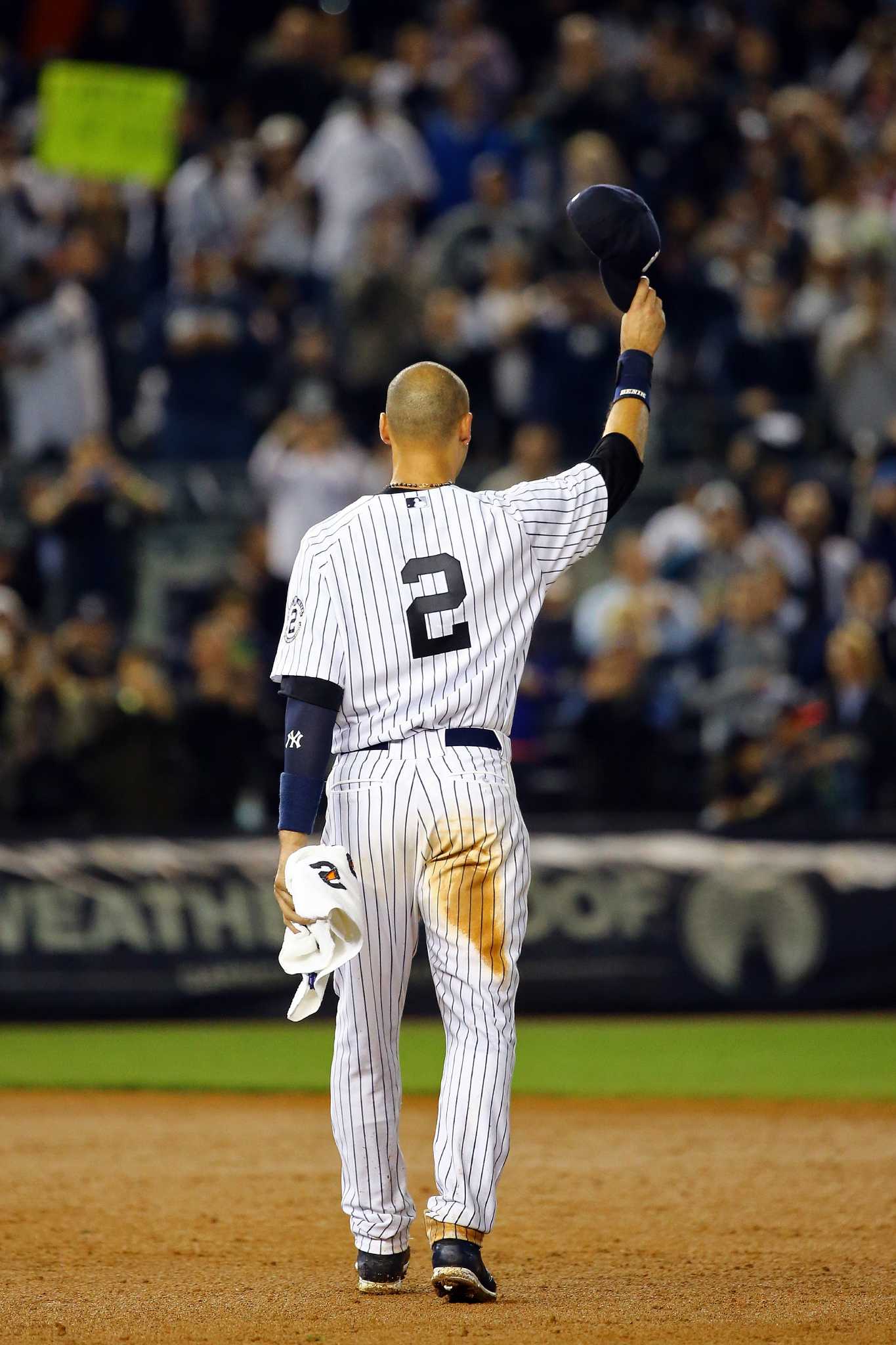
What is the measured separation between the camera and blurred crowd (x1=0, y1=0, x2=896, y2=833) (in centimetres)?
1174

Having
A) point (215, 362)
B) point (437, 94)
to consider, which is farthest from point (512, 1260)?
point (437, 94)

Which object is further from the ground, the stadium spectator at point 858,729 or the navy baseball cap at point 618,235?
the navy baseball cap at point 618,235

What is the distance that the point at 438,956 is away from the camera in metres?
4.80

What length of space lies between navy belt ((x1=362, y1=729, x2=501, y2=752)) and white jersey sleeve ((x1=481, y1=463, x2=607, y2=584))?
44 centimetres

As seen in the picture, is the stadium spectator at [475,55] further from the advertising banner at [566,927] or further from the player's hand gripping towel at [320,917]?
the player's hand gripping towel at [320,917]

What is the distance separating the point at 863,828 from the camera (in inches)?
451

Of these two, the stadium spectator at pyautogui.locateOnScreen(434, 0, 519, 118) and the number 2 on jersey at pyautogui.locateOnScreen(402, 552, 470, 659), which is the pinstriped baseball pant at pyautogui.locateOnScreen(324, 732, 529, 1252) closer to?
the number 2 on jersey at pyautogui.locateOnScreen(402, 552, 470, 659)

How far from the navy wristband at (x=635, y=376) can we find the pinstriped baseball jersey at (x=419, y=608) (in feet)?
1.21

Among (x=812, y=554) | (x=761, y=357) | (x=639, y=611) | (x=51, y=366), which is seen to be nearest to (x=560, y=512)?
(x=639, y=611)

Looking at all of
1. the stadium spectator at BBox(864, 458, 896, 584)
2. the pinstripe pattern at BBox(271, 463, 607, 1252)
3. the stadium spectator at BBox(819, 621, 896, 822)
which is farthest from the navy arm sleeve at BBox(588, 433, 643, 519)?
the stadium spectator at BBox(864, 458, 896, 584)

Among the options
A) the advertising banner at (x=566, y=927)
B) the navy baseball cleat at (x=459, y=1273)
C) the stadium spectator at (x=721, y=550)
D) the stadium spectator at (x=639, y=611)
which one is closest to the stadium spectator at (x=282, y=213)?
the stadium spectator at (x=639, y=611)

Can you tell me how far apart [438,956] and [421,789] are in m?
0.41

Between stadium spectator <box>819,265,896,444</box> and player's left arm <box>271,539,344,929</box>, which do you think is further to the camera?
stadium spectator <box>819,265,896,444</box>

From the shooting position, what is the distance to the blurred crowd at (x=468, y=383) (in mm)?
11742
